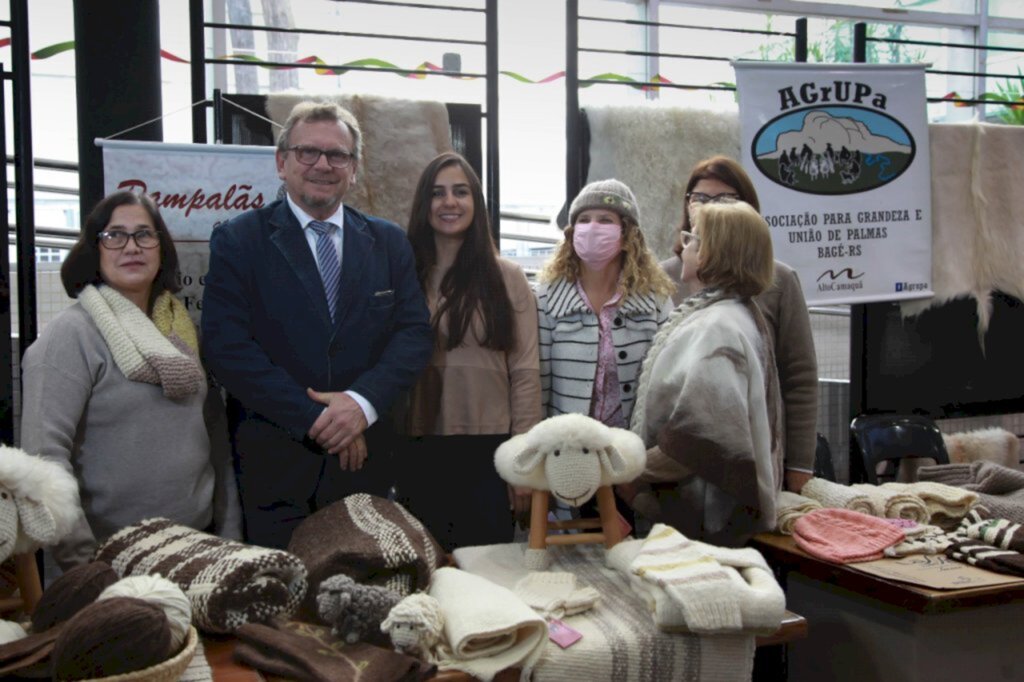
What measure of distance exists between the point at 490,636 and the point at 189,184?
191cm

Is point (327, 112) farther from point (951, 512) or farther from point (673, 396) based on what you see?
point (951, 512)

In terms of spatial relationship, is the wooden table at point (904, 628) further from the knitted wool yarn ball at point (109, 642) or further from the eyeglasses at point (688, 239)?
the knitted wool yarn ball at point (109, 642)

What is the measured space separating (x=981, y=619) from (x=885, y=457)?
5.03ft

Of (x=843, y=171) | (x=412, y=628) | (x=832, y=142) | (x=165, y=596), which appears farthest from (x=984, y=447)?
(x=165, y=596)

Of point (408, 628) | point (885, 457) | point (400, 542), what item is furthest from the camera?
point (885, 457)

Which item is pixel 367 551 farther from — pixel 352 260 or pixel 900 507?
pixel 900 507

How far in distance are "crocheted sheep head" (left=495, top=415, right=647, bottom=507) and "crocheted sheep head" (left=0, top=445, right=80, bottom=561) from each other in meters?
0.91

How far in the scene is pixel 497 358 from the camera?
8.79 feet

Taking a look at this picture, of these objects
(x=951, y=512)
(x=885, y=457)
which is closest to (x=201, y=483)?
(x=951, y=512)

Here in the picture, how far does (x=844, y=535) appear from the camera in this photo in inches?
95.7

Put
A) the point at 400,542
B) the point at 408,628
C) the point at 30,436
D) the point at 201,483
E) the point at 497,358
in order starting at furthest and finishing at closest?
the point at 497,358, the point at 201,483, the point at 30,436, the point at 400,542, the point at 408,628

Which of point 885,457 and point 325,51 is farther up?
point 325,51

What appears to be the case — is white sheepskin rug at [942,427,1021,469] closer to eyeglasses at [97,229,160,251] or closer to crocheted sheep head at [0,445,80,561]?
eyeglasses at [97,229,160,251]

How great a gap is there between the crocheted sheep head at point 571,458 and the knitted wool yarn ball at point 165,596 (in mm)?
774
